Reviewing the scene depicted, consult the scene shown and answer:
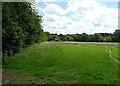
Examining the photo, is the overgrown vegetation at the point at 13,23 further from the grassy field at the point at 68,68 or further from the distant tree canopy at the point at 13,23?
the grassy field at the point at 68,68

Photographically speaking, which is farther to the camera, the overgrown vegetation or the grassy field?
the overgrown vegetation

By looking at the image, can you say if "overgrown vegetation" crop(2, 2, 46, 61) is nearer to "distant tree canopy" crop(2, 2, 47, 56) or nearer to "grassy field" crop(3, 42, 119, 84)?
"distant tree canopy" crop(2, 2, 47, 56)

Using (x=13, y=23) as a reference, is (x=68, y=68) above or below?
below

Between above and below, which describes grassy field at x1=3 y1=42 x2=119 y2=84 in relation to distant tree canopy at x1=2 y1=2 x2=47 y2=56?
below

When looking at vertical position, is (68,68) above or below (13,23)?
below

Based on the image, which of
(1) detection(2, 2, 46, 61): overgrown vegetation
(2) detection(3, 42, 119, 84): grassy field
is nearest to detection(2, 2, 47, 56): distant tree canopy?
(1) detection(2, 2, 46, 61): overgrown vegetation

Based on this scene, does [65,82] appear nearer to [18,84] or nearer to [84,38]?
[18,84]

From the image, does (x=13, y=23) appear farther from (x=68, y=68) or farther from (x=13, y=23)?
(x=68, y=68)

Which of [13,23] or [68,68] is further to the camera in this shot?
[68,68]

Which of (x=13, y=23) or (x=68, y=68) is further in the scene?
(x=68, y=68)

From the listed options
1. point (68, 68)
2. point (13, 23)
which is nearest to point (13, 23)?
point (13, 23)

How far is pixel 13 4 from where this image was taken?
8586mm

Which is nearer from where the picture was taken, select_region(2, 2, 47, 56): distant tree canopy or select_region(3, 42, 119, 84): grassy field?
select_region(3, 42, 119, 84): grassy field

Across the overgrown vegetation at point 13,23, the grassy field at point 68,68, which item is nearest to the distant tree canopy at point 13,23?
the overgrown vegetation at point 13,23
